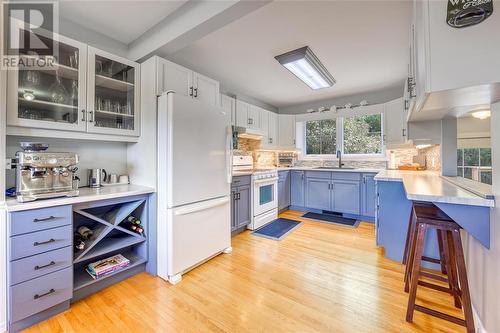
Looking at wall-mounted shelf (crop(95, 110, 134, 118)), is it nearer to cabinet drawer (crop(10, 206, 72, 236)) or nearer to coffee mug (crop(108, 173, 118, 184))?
coffee mug (crop(108, 173, 118, 184))

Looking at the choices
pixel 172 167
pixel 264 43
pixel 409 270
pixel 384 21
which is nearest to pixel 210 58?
pixel 264 43

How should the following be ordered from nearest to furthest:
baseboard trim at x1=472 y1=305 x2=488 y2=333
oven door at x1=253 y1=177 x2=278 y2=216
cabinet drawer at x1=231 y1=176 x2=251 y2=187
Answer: baseboard trim at x1=472 y1=305 x2=488 y2=333, cabinet drawer at x1=231 y1=176 x2=251 y2=187, oven door at x1=253 y1=177 x2=278 y2=216

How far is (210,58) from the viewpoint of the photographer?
2.76 metres

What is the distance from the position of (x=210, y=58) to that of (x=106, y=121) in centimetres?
146

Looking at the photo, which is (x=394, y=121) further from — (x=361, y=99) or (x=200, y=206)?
(x=200, y=206)

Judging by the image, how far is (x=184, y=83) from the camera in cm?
238

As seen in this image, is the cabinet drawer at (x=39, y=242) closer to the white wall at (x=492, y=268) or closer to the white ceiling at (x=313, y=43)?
the white ceiling at (x=313, y=43)

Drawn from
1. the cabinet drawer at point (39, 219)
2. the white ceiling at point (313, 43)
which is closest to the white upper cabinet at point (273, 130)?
the white ceiling at point (313, 43)

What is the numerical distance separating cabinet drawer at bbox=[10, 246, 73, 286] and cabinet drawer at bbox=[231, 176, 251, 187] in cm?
185

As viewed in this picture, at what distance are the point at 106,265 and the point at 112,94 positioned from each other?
5.34 ft

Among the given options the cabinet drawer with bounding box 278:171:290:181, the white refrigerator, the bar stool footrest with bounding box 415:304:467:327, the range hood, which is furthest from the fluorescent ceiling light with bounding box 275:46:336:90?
the bar stool footrest with bounding box 415:304:467:327

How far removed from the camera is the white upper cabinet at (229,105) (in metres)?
3.45

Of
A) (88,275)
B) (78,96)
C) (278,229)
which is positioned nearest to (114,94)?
(78,96)

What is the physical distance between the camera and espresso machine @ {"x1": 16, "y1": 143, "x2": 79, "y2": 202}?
59.2 inches
